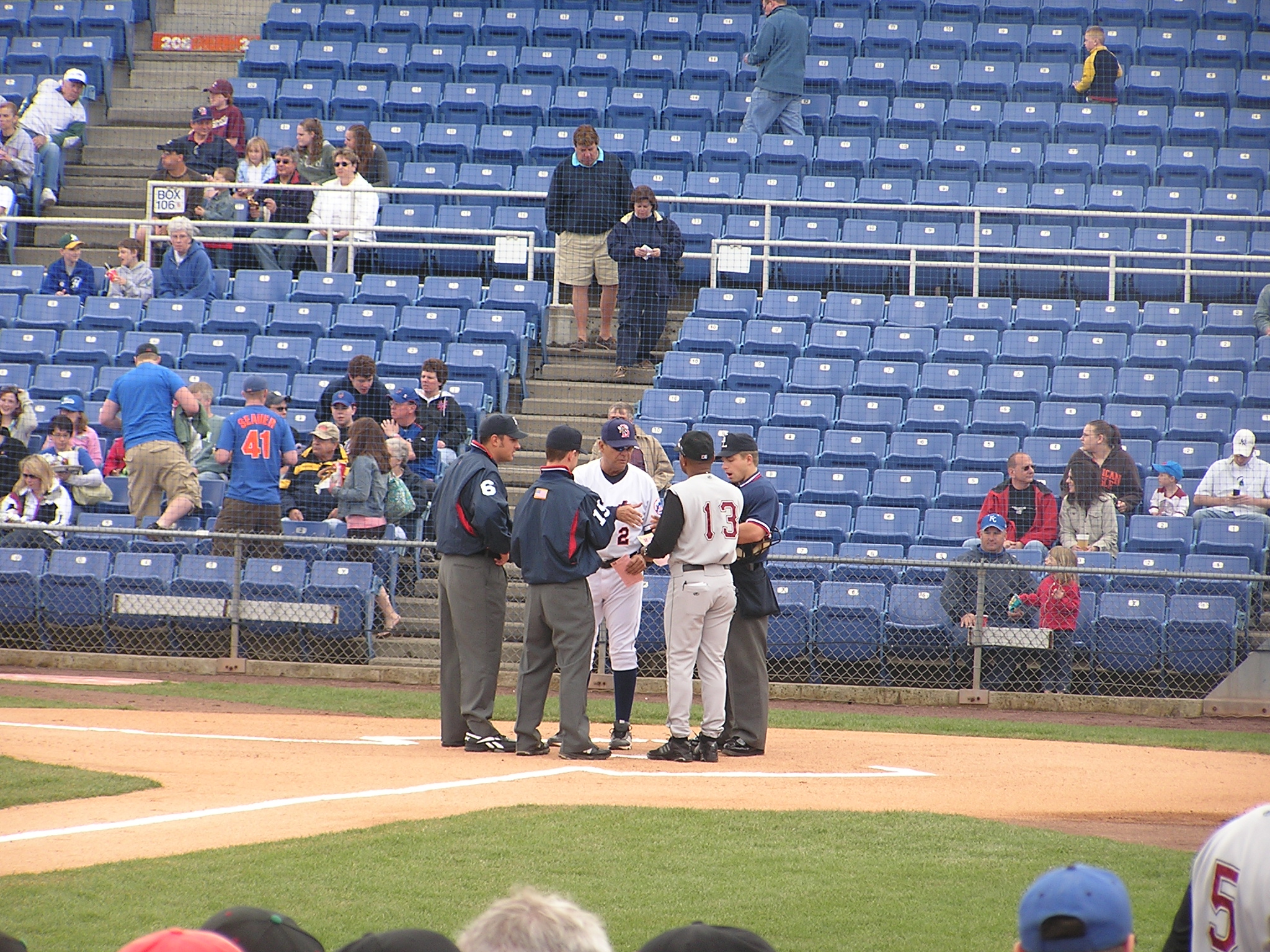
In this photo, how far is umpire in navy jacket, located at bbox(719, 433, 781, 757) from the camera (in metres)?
9.31

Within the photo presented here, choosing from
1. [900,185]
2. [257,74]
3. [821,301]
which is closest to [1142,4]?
[900,185]

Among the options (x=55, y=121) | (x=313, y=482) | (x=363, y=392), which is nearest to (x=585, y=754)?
(x=313, y=482)

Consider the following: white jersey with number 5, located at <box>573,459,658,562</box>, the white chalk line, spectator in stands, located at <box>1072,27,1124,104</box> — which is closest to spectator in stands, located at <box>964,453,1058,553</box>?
white jersey with number 5, located at <box>573,459,658,562</box>

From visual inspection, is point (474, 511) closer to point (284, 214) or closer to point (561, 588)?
point (561, 588)

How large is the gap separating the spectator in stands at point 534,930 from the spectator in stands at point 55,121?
1931 cm

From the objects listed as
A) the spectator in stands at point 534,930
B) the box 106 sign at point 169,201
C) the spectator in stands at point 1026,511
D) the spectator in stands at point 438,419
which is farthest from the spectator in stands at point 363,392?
the spectator in stands at point 534,930

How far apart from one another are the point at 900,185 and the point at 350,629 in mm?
9533

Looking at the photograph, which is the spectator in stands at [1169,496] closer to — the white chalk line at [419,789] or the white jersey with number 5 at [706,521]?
the white chalk line at [419,789]

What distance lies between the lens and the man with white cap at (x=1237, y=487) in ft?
42.1

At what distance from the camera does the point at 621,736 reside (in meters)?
9.23

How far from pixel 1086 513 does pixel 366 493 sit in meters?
6.51

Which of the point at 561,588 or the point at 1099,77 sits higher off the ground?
the point at 1099,77

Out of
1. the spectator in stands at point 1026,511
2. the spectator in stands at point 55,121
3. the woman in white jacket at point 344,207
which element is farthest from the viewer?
the spectator in stands at point 55,121

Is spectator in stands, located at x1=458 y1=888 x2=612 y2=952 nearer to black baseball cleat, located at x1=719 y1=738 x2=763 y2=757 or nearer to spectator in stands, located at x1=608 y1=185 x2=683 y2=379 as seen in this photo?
black baseball cleat, located at x1=719 y1=738 x2=763 y2=757
